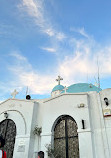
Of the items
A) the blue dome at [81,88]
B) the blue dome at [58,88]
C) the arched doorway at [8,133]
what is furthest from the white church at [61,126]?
the blue dome at [58,88]

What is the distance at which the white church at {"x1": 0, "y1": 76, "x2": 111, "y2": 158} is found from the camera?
23.9ft

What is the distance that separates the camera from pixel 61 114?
28.6 feet

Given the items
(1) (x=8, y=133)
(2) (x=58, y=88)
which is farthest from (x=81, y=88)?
(1) (x=8, y=133)

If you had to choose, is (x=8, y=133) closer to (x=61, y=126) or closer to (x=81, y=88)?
(x=61, y=126)

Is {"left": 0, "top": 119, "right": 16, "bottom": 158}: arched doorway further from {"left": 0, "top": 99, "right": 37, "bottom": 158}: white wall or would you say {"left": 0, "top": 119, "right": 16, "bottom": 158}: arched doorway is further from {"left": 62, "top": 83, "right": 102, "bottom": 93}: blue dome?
{"left": 62, "top": 83, "right": 102, "bottom": 93}: blue dome

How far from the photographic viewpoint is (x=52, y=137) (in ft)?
27.8

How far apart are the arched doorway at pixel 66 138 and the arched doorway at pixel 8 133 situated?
110 inches

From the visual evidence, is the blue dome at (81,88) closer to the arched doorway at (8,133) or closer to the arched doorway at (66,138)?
the arched doorway at (66,138)

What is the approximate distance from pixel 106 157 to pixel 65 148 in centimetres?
211

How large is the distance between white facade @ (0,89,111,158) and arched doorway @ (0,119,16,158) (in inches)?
12.9

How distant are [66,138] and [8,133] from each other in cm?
393

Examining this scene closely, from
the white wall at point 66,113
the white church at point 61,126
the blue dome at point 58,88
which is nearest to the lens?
the white church at point 61,126

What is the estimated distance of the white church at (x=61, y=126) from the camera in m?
7.28

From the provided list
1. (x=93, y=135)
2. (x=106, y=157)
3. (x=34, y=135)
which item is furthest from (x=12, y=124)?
(x=106, y=157)
